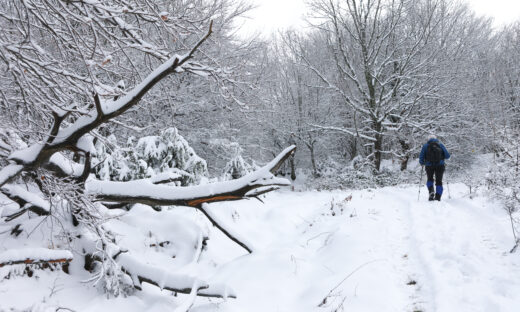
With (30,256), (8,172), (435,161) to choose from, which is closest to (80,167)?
(8,172)

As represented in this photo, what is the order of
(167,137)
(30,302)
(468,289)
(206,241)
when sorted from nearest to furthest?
(30,302)
(468,289)
(206,241)
(167,137)

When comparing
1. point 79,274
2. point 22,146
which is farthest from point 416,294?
point 22,146

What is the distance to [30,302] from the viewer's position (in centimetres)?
258

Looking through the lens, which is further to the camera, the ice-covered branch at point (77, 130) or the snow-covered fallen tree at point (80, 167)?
the snow-covered fallen tree at point (80, 167)

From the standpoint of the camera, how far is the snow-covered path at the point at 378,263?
3.10 m

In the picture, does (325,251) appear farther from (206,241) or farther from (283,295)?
(206,241)

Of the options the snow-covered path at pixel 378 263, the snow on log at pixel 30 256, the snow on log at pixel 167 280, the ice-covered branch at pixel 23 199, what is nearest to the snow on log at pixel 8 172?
the snow on log at pixel 30 256

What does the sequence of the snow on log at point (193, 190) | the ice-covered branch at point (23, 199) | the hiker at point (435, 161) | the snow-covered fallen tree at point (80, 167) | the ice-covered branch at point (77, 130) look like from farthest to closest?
the hiker at point (435, 161), the ice-covered branch at point (23, 199), the snow on log at point (193, 190), the snow-covered fallen tree at point (80, 167), the ice-covered branch at point (77, 130)

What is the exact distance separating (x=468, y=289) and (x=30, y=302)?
412cm

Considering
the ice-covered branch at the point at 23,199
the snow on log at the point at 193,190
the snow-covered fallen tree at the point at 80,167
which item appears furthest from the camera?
the ice-covered branch at the point at 23,199

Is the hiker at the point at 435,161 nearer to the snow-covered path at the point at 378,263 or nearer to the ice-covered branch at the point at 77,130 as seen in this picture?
the snow-covered path at the point at 378,263

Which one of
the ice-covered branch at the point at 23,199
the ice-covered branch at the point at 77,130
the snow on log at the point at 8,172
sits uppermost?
the ice-covered branch at the point at 77,130

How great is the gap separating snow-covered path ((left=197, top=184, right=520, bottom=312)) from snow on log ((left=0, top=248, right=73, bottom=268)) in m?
1.40

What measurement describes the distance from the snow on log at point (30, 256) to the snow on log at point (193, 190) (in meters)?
0.59
